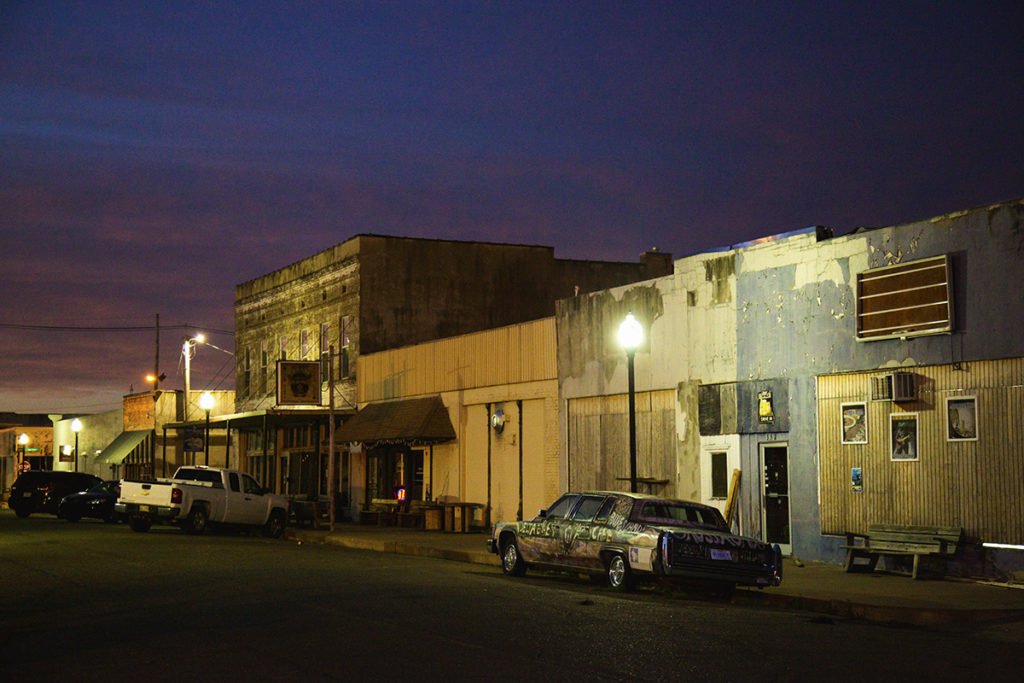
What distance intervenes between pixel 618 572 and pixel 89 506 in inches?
1115

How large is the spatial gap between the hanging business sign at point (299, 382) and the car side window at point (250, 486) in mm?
4914

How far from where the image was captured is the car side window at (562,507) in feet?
63.6

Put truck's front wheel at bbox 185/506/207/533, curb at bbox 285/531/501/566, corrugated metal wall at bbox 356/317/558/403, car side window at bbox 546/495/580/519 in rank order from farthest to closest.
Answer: truck's front wheel at bbox 185/506/207/533 < corrugated metal wall at bbox 356/317/558/403 < curb at bbox 285/531/501/566 < car side window at bbox 546/495/580/519

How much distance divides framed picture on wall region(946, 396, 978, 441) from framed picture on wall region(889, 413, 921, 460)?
63cm

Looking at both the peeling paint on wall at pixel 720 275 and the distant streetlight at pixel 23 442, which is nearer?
the peeling paint on wall at pixel 720 275

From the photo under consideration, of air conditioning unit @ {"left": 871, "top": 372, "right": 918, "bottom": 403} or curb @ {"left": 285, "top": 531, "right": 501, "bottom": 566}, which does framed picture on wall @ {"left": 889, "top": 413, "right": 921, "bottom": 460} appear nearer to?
air conditioning unit @ {"left": 871, "top": 372, "right": 918, "bottom": 403}

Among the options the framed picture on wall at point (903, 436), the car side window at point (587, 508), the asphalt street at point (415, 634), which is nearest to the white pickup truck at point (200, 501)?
the asphalt street at point (415, 634)

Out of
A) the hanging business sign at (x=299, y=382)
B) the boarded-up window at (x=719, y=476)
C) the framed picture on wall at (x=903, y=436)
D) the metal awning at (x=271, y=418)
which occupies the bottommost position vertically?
the boarded-up window at (x=719, y=476)

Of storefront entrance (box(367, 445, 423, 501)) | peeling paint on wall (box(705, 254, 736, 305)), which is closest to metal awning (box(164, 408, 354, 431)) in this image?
storefront entrance (box(367, 445, 423, 501))

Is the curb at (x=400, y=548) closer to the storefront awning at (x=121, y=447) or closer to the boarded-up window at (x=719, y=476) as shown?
the boarded-up window at (x=719, y=476)

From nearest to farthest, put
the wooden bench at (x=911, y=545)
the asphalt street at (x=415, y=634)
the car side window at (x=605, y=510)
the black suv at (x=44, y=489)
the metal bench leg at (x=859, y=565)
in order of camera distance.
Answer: the asphalt street at (x=415, y=634) < the car side window at (x=605, y=510) < the wooden bench at (x=911, y=545) < the metal bench leg at (x=859, y=565) < the black suv at (x=44, y=489)

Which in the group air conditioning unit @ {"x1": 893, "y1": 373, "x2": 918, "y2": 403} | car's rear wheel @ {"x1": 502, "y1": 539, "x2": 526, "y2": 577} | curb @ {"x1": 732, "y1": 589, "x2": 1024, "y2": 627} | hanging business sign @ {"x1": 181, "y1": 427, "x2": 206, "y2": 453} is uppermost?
air conditioning unit @ {"x1": 893, "y1": 373, "x2": 918, "y2": 403}

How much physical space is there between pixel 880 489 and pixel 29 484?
110 feet

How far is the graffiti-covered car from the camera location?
17031 millimetres
